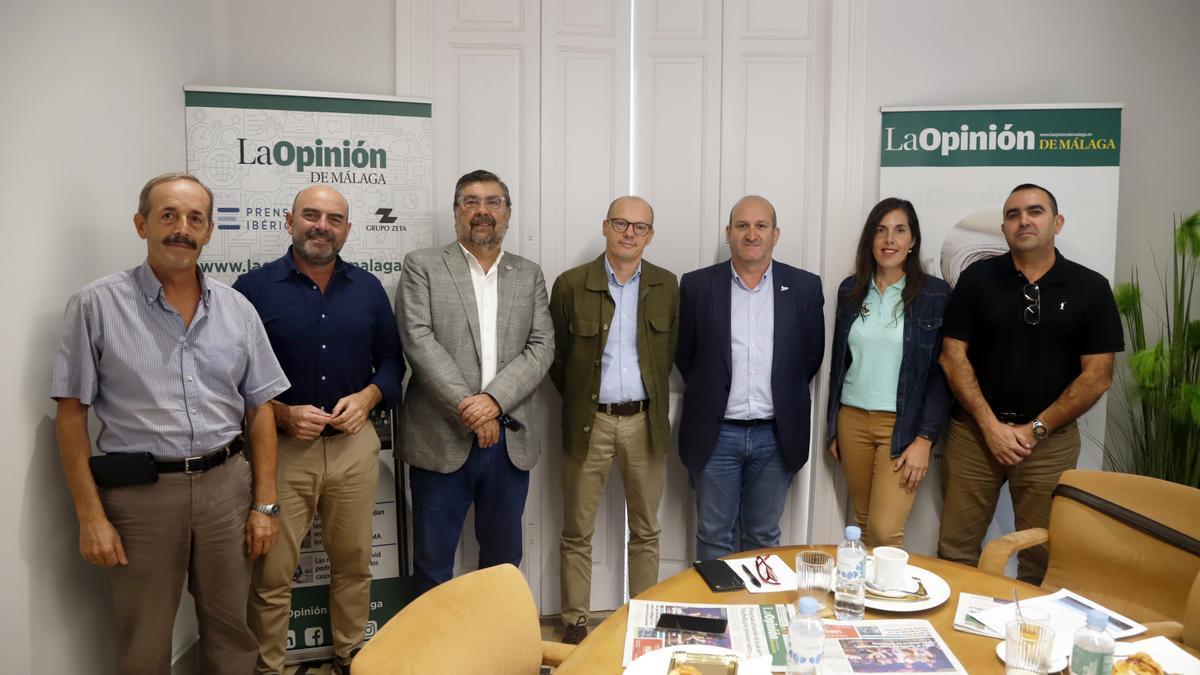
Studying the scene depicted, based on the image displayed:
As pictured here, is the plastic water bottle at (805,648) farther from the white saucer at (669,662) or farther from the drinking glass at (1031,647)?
the drinking glass at (1031,647)

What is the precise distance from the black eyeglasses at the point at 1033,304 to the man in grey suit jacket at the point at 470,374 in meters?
2.02

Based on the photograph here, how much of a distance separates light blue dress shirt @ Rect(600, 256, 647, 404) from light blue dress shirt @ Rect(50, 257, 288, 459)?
59.9 inches

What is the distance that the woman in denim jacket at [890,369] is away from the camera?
10.6 ft

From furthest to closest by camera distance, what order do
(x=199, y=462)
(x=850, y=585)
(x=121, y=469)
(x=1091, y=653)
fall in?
(x=199, y=462)
(x=121, y=469)
(x=850, y=585)
(x=1091, y=653)

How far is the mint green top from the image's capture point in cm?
324

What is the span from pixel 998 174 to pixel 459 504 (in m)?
2.93

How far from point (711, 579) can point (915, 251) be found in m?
2.13

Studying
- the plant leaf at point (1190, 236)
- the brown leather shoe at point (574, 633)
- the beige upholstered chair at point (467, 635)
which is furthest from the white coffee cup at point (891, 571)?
the plant leaf at point (1190, 236)

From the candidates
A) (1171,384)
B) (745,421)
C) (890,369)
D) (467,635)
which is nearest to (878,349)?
(890,369)

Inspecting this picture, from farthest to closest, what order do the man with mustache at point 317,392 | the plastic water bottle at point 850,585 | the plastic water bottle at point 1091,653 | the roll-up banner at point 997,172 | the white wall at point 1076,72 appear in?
the white wall at point 1076,72, the roll-up banner at point 997,172, the man with mustache at point 317,392, the plastic water bottle at point 850,585, the plastic water bottle at point 1091,653

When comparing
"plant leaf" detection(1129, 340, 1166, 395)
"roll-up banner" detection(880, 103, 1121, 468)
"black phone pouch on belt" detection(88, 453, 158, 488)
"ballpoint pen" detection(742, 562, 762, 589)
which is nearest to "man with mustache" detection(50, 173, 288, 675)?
"black phone pouch on belt" detection(88, 453, 158, 488)

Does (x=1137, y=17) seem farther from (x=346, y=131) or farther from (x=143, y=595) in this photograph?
(x=143, y=595)

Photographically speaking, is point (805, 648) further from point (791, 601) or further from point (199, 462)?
point (199, 462)

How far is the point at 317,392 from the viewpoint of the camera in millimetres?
2771
